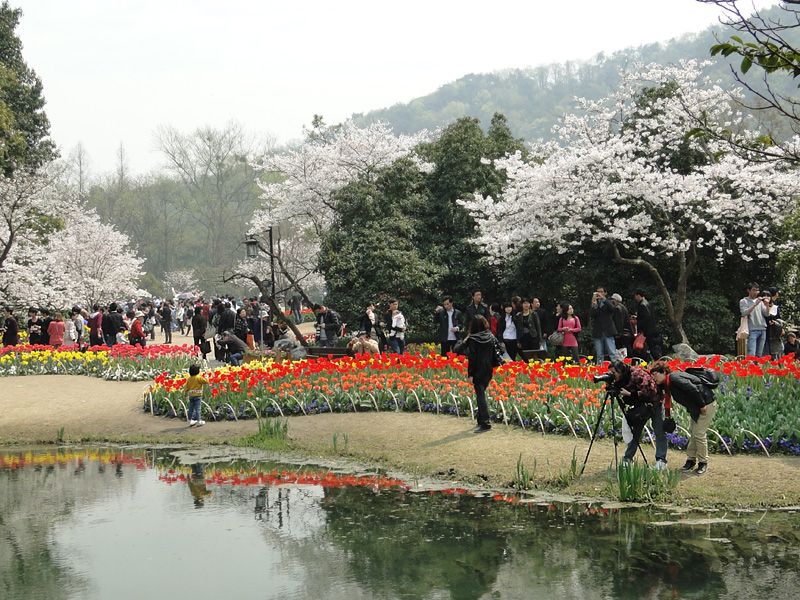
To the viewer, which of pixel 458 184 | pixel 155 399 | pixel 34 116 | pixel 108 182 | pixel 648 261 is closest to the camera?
pixel 155 399

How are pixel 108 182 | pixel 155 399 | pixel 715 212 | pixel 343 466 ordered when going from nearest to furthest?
pixel 343 466
pixel 155 399
pixel 715 212
pixel 108 182

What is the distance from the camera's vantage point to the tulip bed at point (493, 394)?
9.31m

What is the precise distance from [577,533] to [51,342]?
58.5 ft

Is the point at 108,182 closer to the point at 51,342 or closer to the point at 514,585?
the point at 51,342

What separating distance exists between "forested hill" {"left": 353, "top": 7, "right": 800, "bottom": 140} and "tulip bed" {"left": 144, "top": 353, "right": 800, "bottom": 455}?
130665mm

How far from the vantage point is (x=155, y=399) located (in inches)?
541

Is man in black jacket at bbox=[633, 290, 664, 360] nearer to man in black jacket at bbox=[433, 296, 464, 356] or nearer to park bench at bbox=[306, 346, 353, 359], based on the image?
man in black jacket at bbox=[433, 296, 464, 356]

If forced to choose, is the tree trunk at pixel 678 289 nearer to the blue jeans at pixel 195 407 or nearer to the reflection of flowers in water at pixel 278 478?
the blue jeans at pixel 195 407

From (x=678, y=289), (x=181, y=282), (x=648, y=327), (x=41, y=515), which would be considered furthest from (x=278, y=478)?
(x=181, y=282)

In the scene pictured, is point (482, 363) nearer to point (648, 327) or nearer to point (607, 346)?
point (607, 346)

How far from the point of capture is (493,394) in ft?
37.8

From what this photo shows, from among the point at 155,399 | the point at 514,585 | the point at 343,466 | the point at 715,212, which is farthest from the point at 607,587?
the point at 715,212

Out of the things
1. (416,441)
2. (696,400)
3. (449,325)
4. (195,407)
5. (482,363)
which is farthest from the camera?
(449,325)

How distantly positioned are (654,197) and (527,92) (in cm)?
15699
